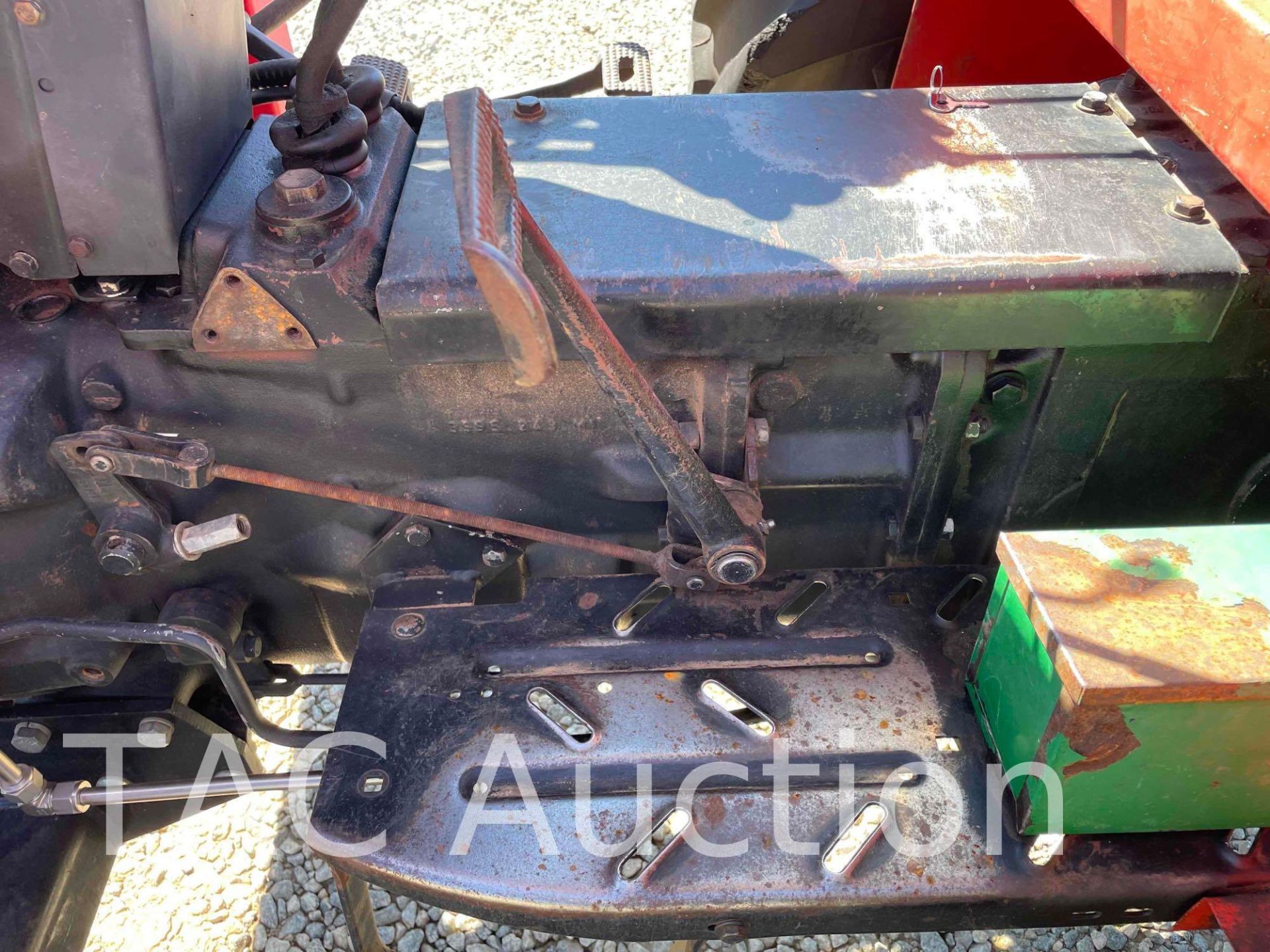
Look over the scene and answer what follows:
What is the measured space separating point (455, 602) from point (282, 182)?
1.82 ft

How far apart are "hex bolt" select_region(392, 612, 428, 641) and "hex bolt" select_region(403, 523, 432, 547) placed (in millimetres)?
93

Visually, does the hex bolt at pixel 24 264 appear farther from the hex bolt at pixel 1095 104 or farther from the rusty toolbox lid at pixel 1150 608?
the hex bolt at pixel 1095 104

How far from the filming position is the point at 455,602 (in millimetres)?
1301

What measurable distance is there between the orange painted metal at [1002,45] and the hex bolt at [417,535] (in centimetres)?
108

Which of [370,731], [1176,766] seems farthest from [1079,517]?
[370,731]

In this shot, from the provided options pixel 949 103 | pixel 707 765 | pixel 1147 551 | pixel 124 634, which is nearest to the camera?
pixel 1147 551

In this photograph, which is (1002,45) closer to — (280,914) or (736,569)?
(736,569)

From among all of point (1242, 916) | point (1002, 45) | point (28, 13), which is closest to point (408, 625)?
point (28, 13)

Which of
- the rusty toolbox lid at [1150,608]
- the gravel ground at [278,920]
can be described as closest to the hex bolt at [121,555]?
the gravel ground at [278,920]

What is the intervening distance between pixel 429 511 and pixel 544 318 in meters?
0.56

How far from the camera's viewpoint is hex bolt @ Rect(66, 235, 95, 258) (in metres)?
1.05

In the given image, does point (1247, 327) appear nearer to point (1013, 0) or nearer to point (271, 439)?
point (1013, 0)

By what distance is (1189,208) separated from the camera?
3.59ft

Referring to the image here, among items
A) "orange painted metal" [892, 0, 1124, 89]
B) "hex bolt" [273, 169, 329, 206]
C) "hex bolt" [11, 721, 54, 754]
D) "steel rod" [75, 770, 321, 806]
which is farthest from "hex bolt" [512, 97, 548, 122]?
"hex bolt" [11, 721, 54, 754]
